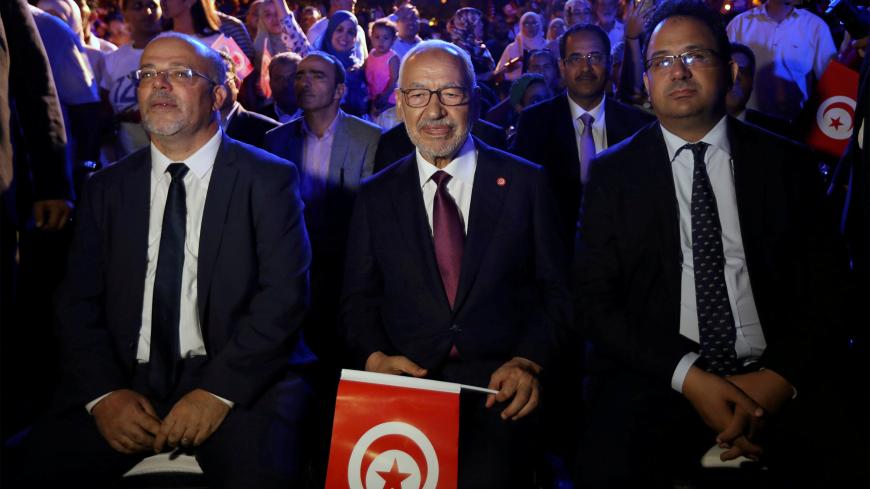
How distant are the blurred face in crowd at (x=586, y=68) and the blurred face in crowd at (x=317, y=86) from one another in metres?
1.43

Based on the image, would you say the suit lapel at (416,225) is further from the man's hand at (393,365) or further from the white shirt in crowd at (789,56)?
the white shirt in crowd at (789,56)

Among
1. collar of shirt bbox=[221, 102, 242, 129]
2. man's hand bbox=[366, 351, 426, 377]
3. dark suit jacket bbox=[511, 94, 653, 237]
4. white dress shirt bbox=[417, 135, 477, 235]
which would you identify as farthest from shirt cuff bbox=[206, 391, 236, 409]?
collar of shirt bbox=[221, 102, 242, 129]

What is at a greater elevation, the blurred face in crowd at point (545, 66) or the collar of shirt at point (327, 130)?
the blurred face in crowd at point (545, 66)

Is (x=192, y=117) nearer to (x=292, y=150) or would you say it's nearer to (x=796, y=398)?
(x=292, y=150)

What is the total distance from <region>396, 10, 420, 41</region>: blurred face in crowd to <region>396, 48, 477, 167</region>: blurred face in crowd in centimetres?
539

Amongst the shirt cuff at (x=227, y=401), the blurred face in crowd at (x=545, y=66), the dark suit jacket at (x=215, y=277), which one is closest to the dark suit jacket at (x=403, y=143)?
the dark suit jacket at (x=215, y=277)

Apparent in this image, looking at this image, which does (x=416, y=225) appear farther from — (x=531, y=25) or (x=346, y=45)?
(x=531, y=25)

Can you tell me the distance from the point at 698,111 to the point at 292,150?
103 inches

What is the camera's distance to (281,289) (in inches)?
94.7

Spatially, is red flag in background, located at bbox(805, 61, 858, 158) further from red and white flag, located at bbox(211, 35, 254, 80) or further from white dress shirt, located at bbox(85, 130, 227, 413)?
red and white flag, located at bbox(211, 35, 254, 80)

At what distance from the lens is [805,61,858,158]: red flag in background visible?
422 centimetres

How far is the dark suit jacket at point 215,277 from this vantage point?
2.33 m

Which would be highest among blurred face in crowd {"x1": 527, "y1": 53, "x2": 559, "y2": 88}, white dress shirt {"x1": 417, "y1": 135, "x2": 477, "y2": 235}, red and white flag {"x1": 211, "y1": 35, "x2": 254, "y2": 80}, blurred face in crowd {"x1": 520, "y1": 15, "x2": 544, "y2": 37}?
blurred face in crowd {"x1": 520, "y1": 15, "x2": 544, "y2": 37}

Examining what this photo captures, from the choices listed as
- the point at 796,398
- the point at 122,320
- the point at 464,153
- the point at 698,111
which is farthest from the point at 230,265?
the point at 796,398
